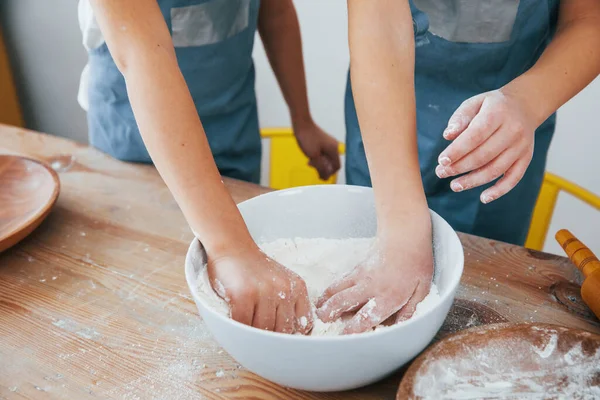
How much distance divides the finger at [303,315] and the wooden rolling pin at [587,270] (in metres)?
0.34

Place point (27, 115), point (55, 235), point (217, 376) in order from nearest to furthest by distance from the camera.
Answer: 1. point (217, 376)
2. point (55, 235)
3. point (27, 115)

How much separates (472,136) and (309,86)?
1.47 m

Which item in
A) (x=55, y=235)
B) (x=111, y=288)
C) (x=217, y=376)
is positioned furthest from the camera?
(x=55, y=235)

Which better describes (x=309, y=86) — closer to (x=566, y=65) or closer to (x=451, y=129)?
(x=566, y=65)

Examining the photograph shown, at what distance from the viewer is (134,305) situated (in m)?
0.73

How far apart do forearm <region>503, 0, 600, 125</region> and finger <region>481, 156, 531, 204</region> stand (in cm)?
8

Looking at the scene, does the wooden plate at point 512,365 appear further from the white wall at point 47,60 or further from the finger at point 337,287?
the white wall at point 47,60

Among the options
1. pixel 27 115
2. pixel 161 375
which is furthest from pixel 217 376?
pixel 27 115

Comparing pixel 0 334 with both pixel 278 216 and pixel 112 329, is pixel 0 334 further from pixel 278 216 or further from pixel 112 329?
pixel 278 216

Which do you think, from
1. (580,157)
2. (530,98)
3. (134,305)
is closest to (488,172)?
(530,98)

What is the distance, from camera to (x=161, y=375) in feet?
2.02

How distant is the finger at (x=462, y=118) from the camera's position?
65 cm

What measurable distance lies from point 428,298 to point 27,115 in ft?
7.32

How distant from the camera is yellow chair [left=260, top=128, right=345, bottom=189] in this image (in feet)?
5.06
